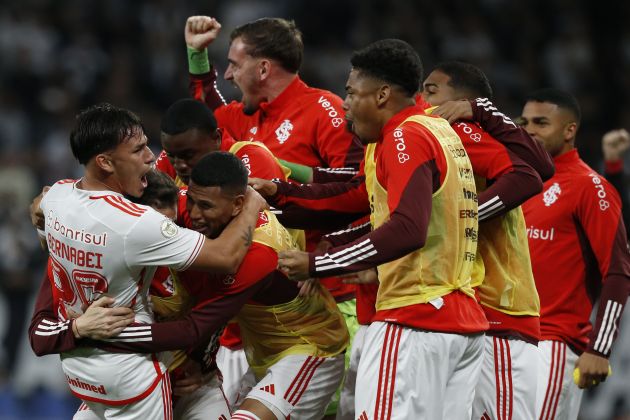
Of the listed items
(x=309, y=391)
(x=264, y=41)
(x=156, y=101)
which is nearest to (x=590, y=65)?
(x=156, y=101)

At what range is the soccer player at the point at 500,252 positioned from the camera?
530cm

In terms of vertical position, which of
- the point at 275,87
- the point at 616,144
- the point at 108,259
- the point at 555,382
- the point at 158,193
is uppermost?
the point at 275,87

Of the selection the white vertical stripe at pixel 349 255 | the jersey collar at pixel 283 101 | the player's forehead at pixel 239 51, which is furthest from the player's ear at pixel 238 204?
the player's forehead at pixel 239 51

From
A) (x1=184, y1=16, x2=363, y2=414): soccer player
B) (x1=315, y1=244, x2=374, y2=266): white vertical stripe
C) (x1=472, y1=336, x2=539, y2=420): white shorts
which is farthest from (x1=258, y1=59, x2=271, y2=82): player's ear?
(x1=315, y1=244, x2=374, y2=266): white vertical stripe

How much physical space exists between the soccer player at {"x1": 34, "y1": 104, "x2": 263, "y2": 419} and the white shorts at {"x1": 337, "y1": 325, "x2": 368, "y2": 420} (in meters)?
1.30

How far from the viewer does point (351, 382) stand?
6.20m

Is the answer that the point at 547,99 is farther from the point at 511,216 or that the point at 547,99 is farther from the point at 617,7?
the point at 617,7

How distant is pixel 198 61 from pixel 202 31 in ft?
0.70

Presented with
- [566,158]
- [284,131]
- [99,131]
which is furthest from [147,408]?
[566,158]

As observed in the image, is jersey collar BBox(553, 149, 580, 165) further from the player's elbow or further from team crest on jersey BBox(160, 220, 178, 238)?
team crest on jersey BBox(160, 220, 178, 238)

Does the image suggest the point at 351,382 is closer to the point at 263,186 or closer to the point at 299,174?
the point at 299,174

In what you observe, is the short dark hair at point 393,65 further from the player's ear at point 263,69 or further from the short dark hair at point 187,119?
the player's ear at point 263,69

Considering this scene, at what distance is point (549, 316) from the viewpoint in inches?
257

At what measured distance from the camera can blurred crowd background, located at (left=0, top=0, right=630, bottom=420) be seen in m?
12.7
